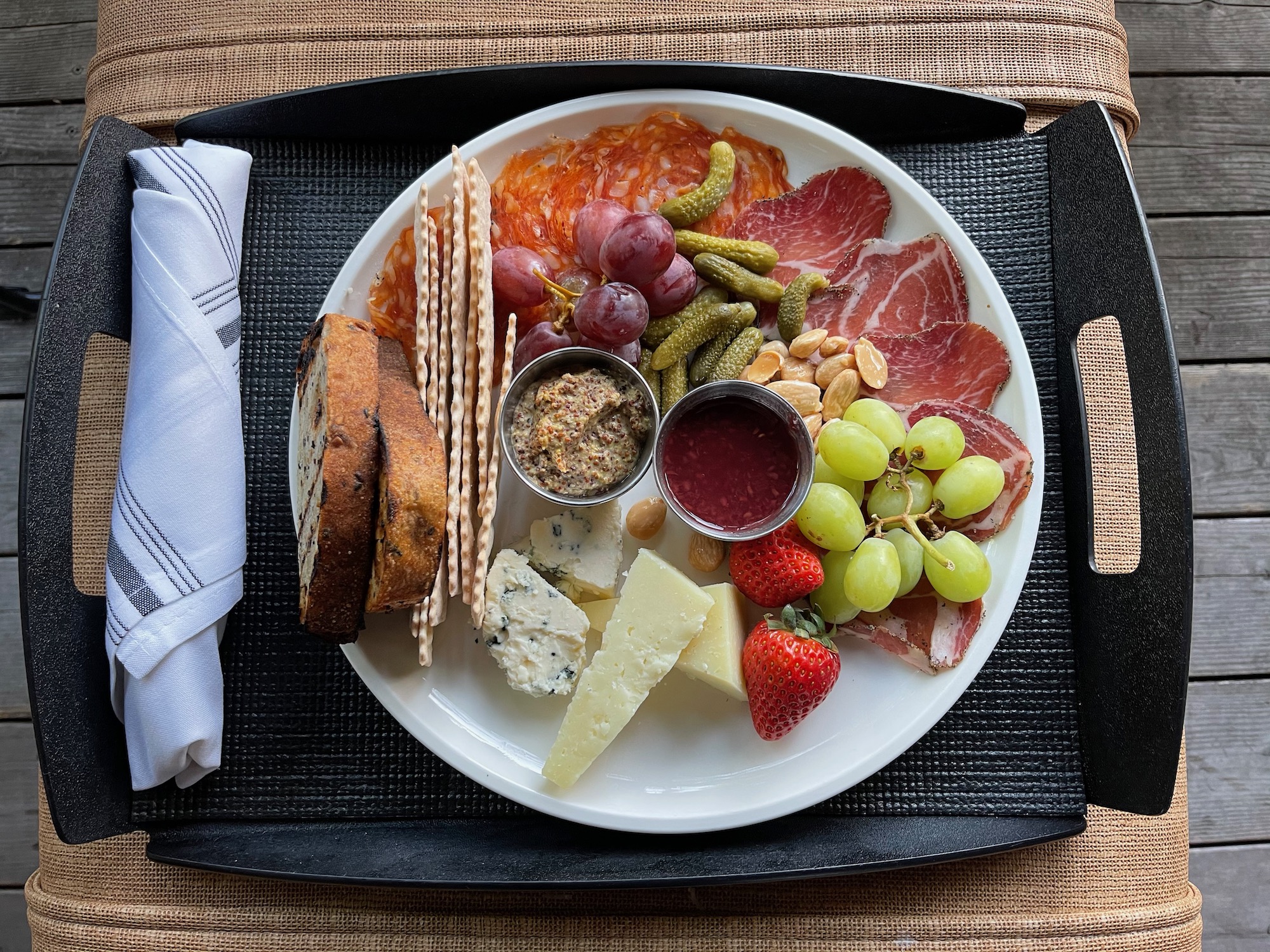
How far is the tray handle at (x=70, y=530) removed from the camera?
130 cm

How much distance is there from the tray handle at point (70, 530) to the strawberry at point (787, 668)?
1.09 metres

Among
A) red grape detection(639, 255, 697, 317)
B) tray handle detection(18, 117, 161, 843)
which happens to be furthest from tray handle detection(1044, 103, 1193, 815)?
tray handle detection(18, 117, 161, 843)

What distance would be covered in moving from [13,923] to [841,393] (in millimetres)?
2153

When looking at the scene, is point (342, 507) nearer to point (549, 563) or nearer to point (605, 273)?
point (549, 563)

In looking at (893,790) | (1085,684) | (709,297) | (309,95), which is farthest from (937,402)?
(309,95)

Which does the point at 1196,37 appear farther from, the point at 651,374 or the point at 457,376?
the point at 457,376

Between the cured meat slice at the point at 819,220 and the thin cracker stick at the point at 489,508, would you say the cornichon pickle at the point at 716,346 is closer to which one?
the cured meat slice at the point at 819,220

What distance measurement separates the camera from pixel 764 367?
4.59 feet

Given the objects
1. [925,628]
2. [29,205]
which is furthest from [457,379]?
[29,205]

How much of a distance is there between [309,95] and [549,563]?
97 centimetres

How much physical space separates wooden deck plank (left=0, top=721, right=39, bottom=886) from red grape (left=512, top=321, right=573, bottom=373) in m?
1.54

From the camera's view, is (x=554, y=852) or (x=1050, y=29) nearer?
(x=554, y=852)

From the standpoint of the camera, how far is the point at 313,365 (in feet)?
4.17

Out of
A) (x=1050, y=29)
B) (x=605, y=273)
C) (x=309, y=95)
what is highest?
(x=1050, y=29)
